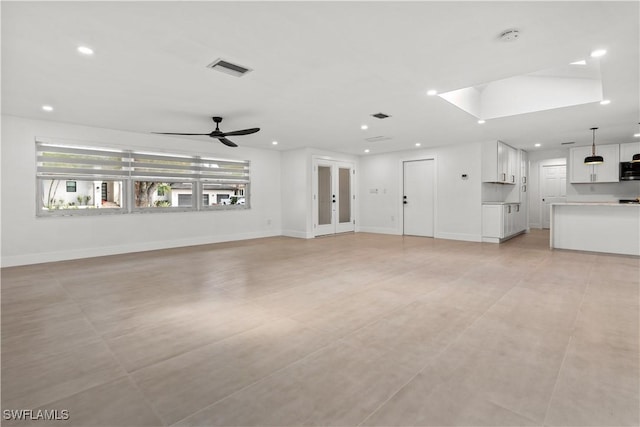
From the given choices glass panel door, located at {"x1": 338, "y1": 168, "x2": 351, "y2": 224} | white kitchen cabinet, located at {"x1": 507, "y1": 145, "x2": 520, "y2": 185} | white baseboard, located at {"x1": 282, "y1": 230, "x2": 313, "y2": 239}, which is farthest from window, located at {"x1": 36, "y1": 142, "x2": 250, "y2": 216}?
white kitchen cabinet, located at {"x1": 507, "y1": 145, "x2": 520, "y2": 185}

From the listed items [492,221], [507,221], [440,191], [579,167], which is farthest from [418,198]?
[579,167]

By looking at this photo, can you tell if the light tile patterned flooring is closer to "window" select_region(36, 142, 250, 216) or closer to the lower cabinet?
"window" select_region(36, 142, 250, 216)

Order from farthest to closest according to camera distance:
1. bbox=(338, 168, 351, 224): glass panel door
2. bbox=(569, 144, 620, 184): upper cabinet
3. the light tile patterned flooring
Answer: bbox=(338, 168, 351, 224): glass panel door, bbox=(569, 144, 620, 184): upper cabinet, the light tile patterned flooring

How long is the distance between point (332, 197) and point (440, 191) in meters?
2.96

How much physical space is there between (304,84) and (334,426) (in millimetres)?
3460

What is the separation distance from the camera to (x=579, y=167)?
8.20 m

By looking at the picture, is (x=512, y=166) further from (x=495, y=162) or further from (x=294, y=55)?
(x=294, y=55)

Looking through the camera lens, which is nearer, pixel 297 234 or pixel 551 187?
pixel 297 234

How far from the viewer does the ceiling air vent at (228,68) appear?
10.6ft

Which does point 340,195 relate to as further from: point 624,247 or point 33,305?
point 33,305

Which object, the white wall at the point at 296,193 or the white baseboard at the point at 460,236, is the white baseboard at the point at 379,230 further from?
the white wall at the point at 296,193

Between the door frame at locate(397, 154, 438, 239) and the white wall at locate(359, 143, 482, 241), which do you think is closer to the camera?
the white wall at locate(359, 143, 482, 241)

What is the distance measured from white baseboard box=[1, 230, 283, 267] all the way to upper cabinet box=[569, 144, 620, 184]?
8622mm

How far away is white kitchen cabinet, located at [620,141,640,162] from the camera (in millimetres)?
7430
